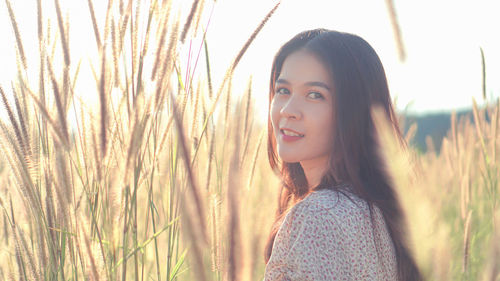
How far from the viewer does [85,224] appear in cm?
97

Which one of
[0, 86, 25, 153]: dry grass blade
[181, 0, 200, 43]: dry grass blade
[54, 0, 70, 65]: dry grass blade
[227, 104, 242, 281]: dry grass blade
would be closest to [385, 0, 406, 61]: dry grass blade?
[227, 104, 242, 281]: dry grass blade

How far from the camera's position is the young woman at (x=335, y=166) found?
124 centimetres

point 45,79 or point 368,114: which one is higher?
point 45,79

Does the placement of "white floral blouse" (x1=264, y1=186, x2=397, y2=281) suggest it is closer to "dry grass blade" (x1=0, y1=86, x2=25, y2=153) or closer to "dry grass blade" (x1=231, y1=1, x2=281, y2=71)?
"dry grass blade" (x1=231, y1=1, x2=281, y2=71)

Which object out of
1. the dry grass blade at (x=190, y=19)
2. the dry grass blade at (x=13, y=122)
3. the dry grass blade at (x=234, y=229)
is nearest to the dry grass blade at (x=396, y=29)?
the dry grass blade at (x=234, y=229)

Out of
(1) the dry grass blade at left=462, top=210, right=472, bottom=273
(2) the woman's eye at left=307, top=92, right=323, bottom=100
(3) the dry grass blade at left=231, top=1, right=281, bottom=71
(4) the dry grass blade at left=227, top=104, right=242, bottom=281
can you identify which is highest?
(3) the dry grass blade at left=231, top=1, right=281, bottom=71

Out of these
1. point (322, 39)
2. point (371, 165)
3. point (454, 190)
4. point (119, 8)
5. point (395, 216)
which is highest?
point (119, 8)

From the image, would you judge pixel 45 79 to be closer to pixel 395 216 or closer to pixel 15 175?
pixel 15 175

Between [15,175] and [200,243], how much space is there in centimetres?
88

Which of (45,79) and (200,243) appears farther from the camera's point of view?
(45,79)

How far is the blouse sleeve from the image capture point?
3.97 feet

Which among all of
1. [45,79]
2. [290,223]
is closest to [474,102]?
[290,223]

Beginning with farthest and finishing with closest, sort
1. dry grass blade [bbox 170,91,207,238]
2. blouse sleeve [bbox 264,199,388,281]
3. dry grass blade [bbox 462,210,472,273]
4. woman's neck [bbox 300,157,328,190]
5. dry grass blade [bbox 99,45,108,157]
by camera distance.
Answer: woman's neck [bbox 300,157,328,190] < dry grass blade [bbox 462,210,472,273] < blouse sleeve [bbox 264,199,388,281] < dry grass blade [bbox 99,45,108,157] < dry grass blade [bbox 170,91,207,238]

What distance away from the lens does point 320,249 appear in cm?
122
